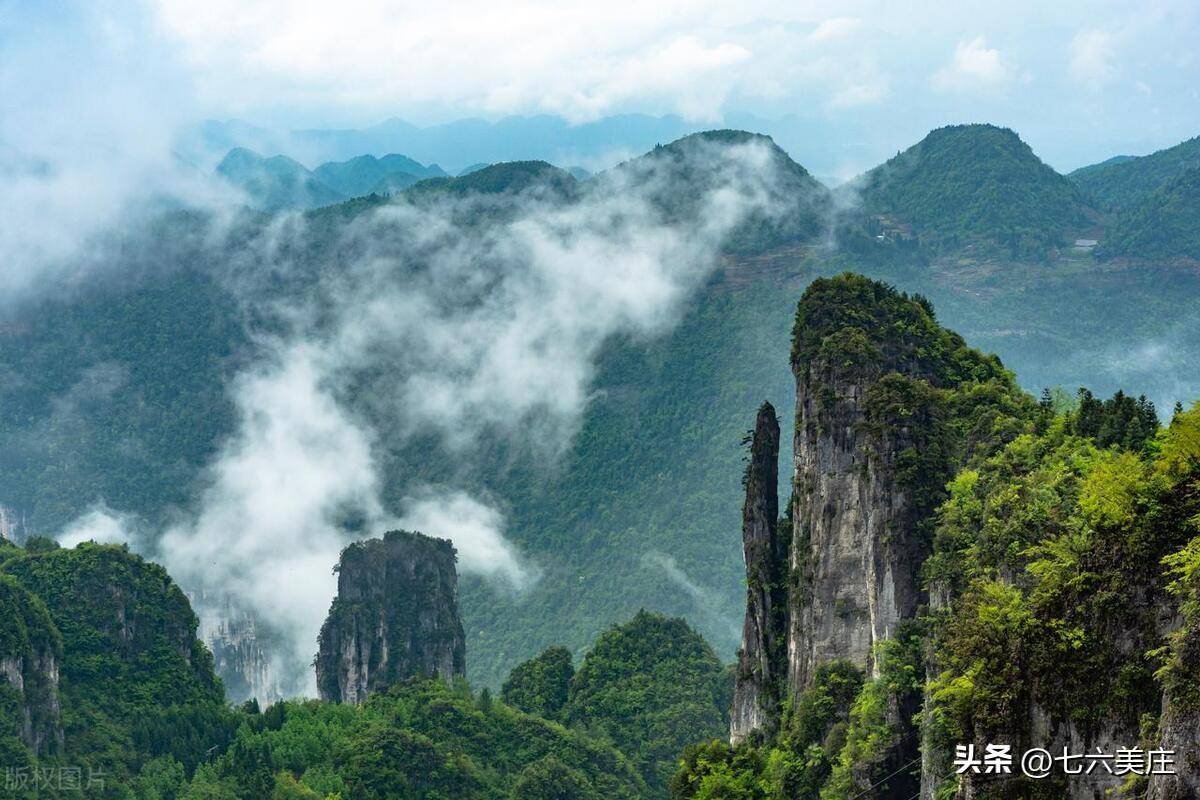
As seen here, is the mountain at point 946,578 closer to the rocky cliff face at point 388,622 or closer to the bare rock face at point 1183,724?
the bare rock face at point 1183,724

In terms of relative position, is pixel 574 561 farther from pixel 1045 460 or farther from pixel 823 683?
pixel 1045 460

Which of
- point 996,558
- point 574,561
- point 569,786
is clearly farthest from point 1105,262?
point 996,558

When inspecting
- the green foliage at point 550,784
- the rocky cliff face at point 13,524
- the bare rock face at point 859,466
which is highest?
the rocky cliff face at point 13,524

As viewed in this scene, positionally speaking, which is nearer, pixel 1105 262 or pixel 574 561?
pixel 574 561

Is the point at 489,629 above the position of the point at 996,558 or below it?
above

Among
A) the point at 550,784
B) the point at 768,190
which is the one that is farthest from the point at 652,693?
the point at 768,190

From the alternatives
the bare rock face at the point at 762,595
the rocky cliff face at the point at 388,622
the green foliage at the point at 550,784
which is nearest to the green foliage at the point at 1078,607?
the bare rock face at the point at 762,595
